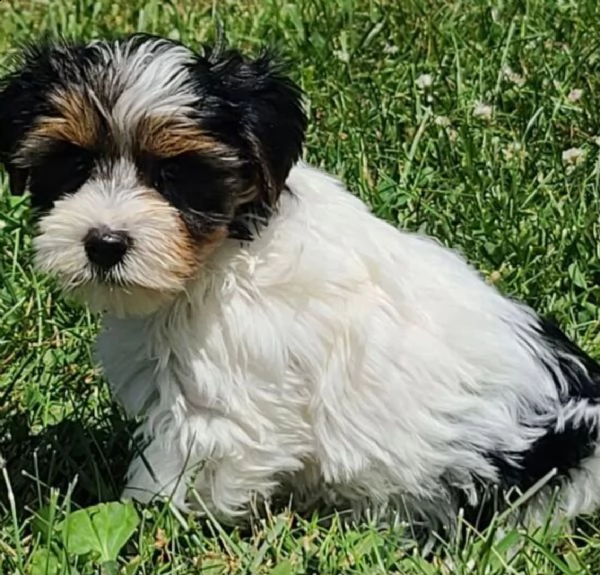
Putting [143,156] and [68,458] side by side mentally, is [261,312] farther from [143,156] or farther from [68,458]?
[68,458]

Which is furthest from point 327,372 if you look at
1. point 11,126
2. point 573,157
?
point 573,157

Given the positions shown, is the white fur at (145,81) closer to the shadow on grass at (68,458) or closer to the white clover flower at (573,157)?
the shadow on grass at (68,458)

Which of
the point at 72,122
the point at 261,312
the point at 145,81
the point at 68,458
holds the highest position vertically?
the point at 145,81

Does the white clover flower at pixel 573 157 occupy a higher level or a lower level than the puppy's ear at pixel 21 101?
lower

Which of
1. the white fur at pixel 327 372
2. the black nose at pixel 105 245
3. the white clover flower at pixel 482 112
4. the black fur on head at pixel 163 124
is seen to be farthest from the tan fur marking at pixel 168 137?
the white clover flower at pixel 482 112

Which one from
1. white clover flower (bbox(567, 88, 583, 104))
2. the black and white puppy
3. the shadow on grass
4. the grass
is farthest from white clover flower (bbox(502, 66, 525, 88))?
the shadow on grass

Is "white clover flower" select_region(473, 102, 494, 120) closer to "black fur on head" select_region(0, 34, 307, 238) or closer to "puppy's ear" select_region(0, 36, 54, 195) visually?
"black fur on head" select_region(0, 34, 307, 238)
